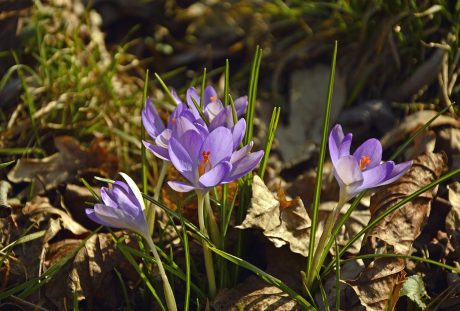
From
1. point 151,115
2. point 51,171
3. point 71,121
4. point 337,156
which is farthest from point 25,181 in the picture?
point 337,156

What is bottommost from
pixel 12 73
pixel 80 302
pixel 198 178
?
pixel 80 302

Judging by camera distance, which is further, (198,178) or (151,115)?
(151,115)

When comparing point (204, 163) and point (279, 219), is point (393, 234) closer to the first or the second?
point (279, 219)

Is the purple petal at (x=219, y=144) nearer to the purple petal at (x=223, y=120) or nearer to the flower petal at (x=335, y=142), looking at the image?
the purple petal at (x=223, y=120)

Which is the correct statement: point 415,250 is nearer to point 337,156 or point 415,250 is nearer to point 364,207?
point 364,207

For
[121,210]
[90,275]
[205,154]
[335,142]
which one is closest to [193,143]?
[205,154]

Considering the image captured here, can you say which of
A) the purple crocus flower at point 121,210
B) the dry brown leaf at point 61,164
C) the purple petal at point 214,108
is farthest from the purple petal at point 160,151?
the dry brown leaf at point 61,164
